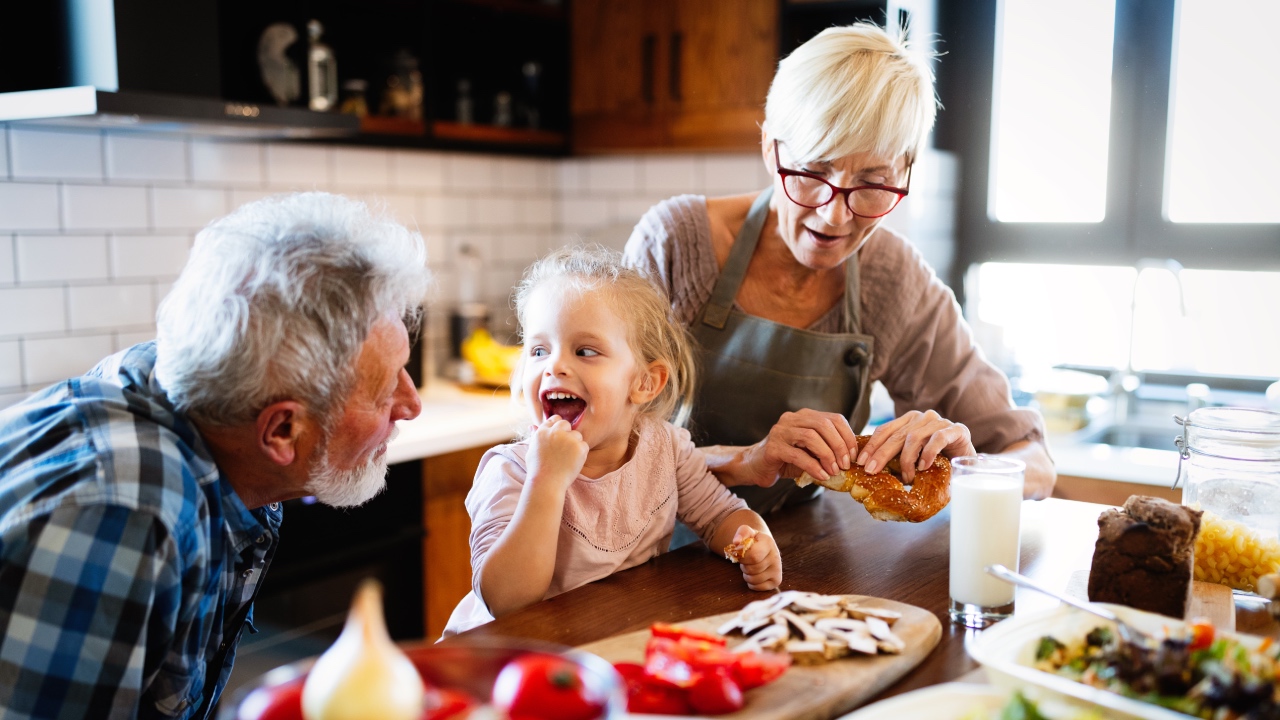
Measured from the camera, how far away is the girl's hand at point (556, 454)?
143 centimetres

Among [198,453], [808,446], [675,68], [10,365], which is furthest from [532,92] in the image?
[198,453]

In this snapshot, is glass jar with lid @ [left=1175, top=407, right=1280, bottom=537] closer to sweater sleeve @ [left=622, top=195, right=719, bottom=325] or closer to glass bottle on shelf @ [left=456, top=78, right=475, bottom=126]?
sweater sleeve @ [left=622, top=195, right=719, bottom=325]

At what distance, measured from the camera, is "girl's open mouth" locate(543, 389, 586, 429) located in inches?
62.9

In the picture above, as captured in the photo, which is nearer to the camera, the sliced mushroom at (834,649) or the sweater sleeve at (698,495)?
the sliced mushroom at (834,649)

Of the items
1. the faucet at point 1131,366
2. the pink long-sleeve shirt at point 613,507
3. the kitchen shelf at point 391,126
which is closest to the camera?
the pink long-sleeve shirt at point 613,507

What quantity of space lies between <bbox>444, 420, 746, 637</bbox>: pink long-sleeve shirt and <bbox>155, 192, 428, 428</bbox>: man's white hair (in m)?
0.34

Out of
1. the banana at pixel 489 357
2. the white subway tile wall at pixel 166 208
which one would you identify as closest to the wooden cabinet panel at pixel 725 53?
the white subway tile wall at pixel 166 208

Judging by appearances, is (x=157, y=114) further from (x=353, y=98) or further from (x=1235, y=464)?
(x=1235, y=464)

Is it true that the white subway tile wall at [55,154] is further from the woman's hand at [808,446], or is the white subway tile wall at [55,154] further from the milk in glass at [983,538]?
the milk in glass at [983,538]

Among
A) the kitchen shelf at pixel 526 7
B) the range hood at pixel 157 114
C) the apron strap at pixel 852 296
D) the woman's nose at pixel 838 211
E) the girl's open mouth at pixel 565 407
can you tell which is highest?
the kitchen shelf at pixel 526 7

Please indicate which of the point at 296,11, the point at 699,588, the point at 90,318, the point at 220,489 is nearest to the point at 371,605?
the point at 220,489

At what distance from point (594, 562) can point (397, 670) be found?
0.85m

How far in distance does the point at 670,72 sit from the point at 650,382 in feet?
7.64

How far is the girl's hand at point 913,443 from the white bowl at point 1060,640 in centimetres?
43
